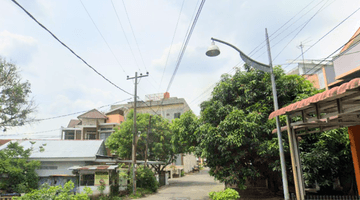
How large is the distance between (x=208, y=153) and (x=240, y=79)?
4796 millimetres

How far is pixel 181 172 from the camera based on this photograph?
4559 centimetres

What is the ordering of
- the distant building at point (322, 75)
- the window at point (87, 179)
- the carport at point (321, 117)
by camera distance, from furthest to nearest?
1. the distant building at point (322, 75)
2. the window at point (87, 179)
3. the carport at point (321, 117)

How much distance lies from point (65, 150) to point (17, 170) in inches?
166

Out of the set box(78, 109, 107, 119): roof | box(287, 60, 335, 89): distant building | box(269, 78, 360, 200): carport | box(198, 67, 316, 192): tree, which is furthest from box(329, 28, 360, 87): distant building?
box(78, 109, 107, 119): roof

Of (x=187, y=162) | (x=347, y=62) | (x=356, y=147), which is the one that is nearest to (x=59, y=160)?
(x=356, y=147)

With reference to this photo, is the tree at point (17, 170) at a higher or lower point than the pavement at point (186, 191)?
higher

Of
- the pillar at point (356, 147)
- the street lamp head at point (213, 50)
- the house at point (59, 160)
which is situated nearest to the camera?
the pillar at point (356, 147)

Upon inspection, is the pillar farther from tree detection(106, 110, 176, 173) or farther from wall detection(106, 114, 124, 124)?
wall detection(106, 114, 124, 124)

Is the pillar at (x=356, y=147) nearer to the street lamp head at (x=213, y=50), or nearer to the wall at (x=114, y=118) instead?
the street lamp head at (x=213, y=50)

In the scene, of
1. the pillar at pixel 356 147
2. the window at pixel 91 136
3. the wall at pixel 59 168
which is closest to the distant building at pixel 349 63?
the pillar at pixel 356 147

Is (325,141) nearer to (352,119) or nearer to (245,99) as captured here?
(352,119)

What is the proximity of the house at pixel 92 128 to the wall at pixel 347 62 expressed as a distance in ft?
96.3

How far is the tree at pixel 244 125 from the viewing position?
12.5 metres

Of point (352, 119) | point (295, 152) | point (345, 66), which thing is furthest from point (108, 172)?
point (345, 66)
